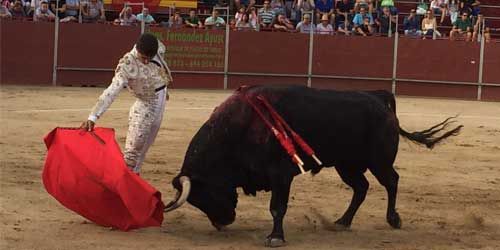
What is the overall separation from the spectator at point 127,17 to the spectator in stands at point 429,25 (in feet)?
21.0

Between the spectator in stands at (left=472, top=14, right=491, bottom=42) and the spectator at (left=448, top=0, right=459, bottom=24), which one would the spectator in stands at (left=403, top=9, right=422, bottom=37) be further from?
the spectator in stands at (left=472, top=14, right=491, bottom=42)

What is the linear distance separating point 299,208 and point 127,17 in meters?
13.0

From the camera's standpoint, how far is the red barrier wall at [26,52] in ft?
59.8

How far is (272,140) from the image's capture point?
18.7 feet

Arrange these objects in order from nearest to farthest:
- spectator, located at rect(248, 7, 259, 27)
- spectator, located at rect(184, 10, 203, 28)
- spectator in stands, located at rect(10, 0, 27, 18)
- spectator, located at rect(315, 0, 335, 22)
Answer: spectator in stands, located at rect(10, 0, 27, 18) < spectator, located at rect(184, 10, 203, 28) < spectator, located at rect(248, 7, 259, 27) < spectator, located at rect(315, 0, 335, 22)

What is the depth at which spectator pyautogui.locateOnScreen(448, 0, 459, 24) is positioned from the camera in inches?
851

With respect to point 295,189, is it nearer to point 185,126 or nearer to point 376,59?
point 185,126

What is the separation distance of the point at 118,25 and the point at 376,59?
565 centimetres

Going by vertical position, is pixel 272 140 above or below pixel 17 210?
above

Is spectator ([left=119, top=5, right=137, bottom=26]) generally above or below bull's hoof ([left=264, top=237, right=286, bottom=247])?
above

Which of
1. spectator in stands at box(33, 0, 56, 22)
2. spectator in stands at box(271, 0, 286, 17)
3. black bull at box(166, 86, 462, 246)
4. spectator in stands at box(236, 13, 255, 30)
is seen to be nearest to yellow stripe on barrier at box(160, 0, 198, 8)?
spectator in stands at box(236, 13, 255, 30)

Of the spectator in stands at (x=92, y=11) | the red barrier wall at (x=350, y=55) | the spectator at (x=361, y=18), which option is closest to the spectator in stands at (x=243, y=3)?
the red barrier wall at (x=350, y=55)

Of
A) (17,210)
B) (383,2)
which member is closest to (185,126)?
(17,210)

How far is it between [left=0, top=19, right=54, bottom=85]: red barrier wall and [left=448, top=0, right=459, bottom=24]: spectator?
920 cm
